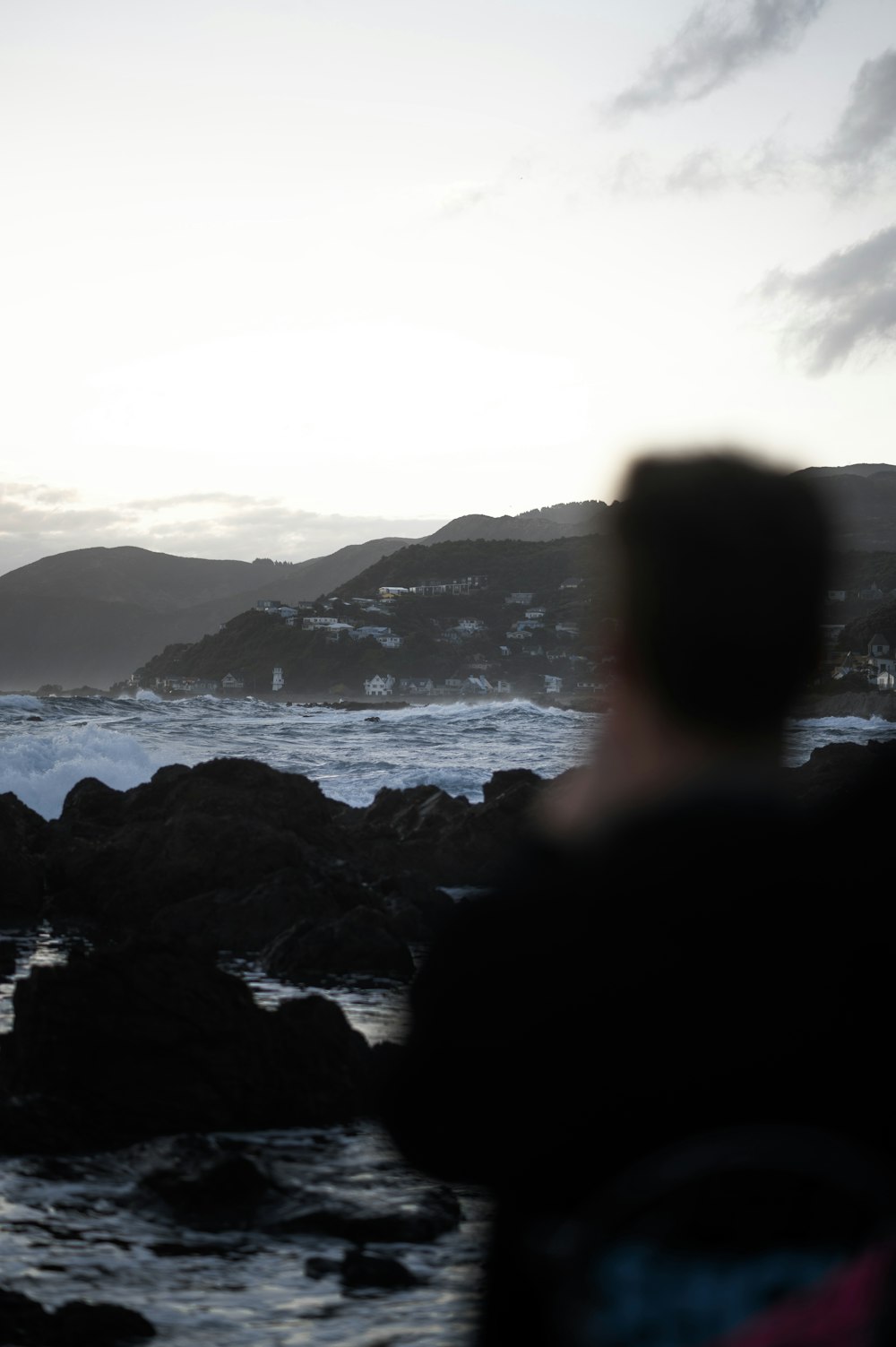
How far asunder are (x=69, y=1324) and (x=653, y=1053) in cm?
419

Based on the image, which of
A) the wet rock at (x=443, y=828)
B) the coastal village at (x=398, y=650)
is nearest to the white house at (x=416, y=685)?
the coastal village at (x=398, y=650)

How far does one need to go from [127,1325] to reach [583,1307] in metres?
4.13

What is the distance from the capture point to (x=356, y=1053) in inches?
298

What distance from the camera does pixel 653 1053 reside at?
1.22m

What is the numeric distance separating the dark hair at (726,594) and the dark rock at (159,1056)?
6112 millimetres

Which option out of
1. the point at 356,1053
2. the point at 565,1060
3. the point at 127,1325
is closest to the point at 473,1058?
the point at 565,1060

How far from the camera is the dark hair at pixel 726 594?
1423 millimetres

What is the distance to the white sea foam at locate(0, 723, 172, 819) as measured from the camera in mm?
25828

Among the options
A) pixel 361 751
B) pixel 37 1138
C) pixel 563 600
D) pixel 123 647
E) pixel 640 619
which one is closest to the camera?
pixel 640 619

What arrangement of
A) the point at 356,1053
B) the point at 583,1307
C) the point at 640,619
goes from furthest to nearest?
the point at 356,1053 → the point at 640,619 → the point at 583,1307

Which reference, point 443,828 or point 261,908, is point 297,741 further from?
point 261,908

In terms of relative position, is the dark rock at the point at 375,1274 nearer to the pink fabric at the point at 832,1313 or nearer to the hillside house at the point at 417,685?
the pink fabric at the point at 832,1313

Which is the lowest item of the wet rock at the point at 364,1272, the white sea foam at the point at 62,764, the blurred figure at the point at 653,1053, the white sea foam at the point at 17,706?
the wet rock at the point at 364,1272

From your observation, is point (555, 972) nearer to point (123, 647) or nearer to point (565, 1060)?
point (565, 1060)
